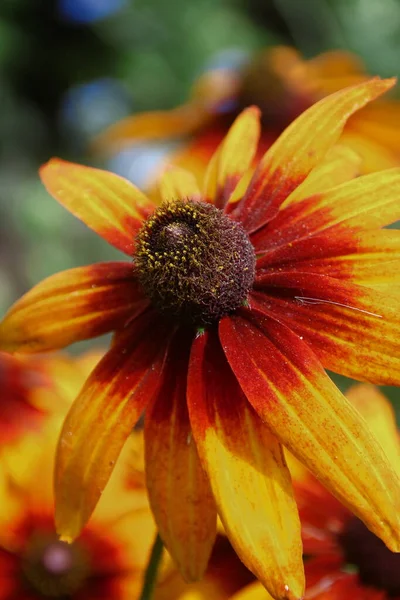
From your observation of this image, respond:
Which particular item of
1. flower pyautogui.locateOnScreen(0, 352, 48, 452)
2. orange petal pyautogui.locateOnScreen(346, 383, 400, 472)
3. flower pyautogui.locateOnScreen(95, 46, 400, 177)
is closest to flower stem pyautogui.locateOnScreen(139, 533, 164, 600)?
orange petal pyautogui.locateOnScreen(346, 383, 400, 472)

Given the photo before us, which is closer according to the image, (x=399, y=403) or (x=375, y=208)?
(x=375, y=208)

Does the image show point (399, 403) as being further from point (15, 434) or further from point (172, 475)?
point (172, 475)

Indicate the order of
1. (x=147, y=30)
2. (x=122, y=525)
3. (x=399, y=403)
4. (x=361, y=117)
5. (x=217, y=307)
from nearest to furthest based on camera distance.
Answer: (x=217, y=307)
(x=122, y=525)
(x=399, y=403)
(x=361, y=117)
(x=147, y=30)

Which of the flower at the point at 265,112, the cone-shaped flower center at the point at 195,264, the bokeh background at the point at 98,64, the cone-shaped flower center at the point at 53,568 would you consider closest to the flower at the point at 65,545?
the cone-shaped flower center at the point at 53,568

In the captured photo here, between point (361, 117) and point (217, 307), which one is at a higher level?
point (217, 307)

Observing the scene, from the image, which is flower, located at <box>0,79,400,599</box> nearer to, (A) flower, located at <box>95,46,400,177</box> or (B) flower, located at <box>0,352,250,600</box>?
(B) flower, located at <box>0,352,250,600</box>

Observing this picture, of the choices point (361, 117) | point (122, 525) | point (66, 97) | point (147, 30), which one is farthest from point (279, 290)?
point (66, 97)

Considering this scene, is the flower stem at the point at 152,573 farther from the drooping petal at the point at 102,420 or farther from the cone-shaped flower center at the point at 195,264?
the cone-shaped flower center at the point at 195,264
